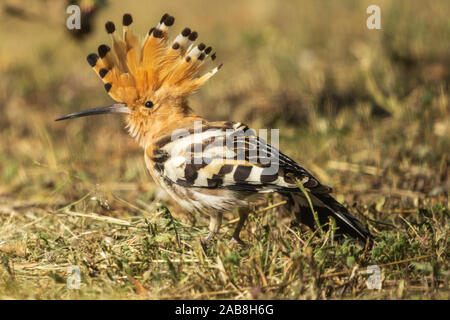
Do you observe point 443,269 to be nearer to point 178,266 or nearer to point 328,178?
point 178,266

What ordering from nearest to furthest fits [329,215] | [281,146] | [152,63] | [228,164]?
1. [228,164]
2. [329,215]
3. [152,63]
4. [281,146]

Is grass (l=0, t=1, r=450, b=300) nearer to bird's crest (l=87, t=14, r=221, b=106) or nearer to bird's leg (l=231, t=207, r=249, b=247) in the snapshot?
bird's leg (l=231, t=207, r=249, b=247)

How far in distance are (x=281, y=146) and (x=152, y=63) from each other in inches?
66.3

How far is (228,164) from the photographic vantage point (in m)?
3.13

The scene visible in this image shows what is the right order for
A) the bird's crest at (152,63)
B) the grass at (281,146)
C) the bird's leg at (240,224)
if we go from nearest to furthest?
the grass at (281,146) < the bird's leg at (240,224) < the bird's crest at (152,63)

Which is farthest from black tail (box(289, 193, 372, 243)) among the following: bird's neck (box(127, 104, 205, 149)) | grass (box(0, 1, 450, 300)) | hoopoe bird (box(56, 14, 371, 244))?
bird's neck (box(127, 104, 205, 149))

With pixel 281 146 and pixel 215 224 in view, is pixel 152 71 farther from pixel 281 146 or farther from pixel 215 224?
pixel 281 146

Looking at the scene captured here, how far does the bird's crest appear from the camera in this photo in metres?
3.53

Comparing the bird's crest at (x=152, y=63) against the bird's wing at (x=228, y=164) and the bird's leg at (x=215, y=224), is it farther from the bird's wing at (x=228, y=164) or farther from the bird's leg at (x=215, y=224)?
the bird's leg at (x=215, y=224)

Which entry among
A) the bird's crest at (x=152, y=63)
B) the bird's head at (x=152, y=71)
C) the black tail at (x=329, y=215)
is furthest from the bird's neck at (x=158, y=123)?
the black tail at (x=329, y=215)

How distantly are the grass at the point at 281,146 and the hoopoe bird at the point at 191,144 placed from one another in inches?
Result: 6.7

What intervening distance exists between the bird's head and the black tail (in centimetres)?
89

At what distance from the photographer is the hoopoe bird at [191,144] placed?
10.2 ft

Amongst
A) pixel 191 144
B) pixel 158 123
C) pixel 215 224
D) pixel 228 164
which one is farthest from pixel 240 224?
pixel 158 123
